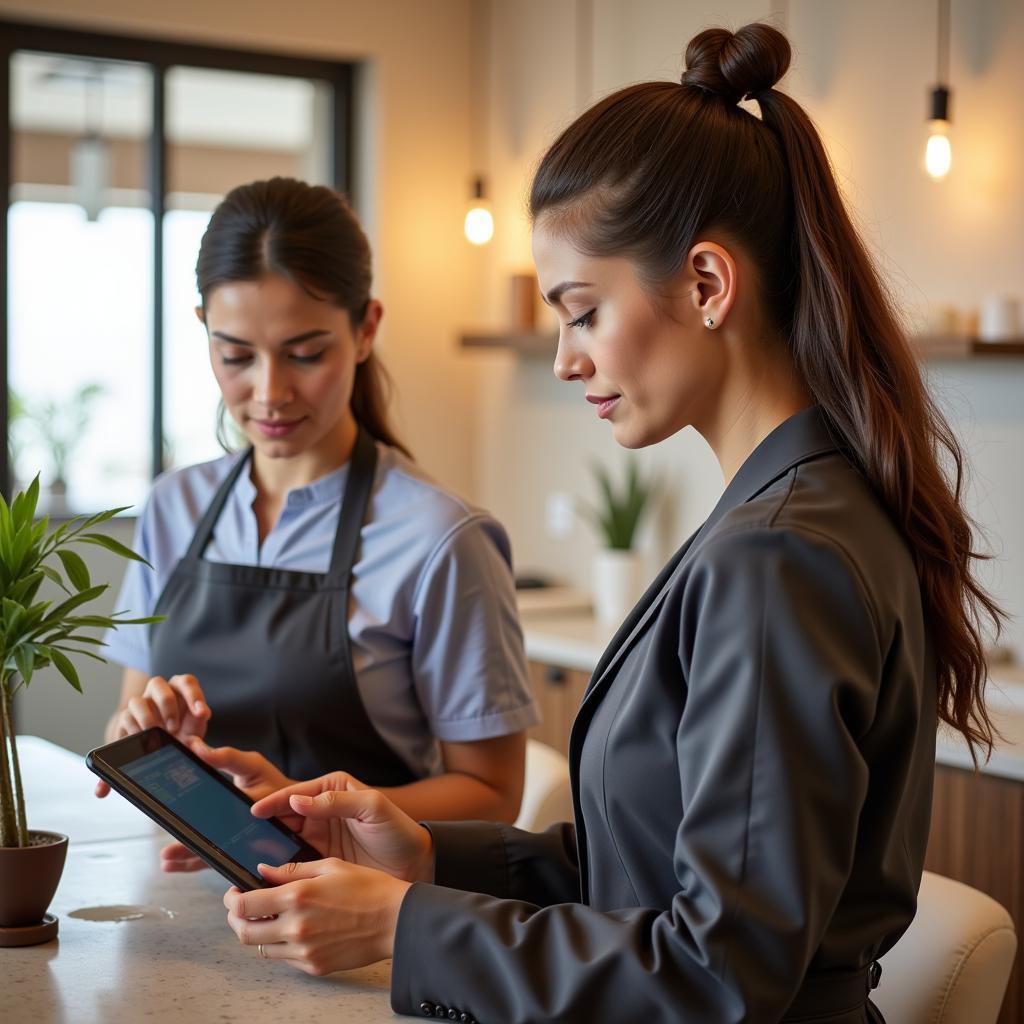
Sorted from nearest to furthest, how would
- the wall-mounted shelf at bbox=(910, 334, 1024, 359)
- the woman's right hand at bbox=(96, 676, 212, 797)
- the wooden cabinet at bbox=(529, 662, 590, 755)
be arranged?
1. the woman's right hand at bbox=(96, 676, 212, 797)
2. the wall-mounted shelf at bbox=(910, 334, 1024, 359)
3. the wooden cabinet at bbox=(529, 662, 590, 755)

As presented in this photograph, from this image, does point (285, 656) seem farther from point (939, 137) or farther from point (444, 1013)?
point (939, 137)

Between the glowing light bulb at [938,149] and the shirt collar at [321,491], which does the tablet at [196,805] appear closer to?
the shirt collar at [321,491]

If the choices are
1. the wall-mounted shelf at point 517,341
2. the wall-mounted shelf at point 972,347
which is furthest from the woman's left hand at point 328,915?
the wall-mounted shelf at point 517,341

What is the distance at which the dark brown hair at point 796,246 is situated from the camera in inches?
47.1

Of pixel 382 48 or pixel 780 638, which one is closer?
pixel 780 638

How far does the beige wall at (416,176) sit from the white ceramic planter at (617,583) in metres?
1.03

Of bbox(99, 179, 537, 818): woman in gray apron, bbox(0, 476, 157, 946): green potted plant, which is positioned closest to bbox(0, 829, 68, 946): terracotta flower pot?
bbox(0, 476, 157, 946): green potted plant

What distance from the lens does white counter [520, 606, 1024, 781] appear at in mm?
2547

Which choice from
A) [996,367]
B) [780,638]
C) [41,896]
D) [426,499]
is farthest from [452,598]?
[996,367]

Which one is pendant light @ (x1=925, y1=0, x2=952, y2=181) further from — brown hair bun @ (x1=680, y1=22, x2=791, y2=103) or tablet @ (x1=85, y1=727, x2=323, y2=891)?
tablet @ (x1=85, y1=727, x2=323, y2=891)

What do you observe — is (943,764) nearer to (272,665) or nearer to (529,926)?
(272,665)

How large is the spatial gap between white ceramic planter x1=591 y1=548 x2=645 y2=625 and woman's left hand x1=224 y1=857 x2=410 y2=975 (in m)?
2.90

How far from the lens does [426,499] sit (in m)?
1.96

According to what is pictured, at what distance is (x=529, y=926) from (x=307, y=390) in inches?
39.0
